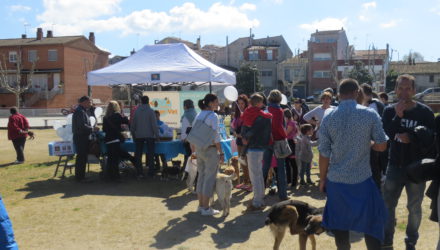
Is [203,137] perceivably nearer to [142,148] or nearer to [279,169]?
[279,169]

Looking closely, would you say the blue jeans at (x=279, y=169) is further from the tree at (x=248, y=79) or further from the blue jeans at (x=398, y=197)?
the tree at (x=248, y=79)

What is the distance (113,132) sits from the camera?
8383 mm

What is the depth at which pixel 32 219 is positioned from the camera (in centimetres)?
612

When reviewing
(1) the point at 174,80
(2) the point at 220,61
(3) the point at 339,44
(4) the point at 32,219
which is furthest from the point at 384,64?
(4) the point at 32,219

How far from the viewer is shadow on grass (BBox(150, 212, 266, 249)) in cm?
503

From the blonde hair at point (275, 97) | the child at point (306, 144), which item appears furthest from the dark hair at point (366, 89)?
the child at point (306, 144)

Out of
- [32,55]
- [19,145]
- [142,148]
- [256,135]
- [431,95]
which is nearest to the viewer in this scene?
[256,135]

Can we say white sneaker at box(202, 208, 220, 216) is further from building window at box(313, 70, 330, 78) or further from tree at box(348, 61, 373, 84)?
building window at box(313, 70, 330, 78)

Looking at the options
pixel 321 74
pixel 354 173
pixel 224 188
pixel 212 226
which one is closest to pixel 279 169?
pixel 224 188

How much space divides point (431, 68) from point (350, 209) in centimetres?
5964

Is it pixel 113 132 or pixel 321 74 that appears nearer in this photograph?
pixel 113 132

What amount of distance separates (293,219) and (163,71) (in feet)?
19.5

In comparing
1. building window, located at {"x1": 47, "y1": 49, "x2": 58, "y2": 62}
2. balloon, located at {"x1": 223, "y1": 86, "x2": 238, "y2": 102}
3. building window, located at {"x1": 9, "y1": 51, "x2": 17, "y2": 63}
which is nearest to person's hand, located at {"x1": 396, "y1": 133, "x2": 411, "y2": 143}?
balloon, located at {"x1": 223, "y1": 86, "x2": 238, "y2": 102}

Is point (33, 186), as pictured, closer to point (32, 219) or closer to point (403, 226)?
point (32, 219)
